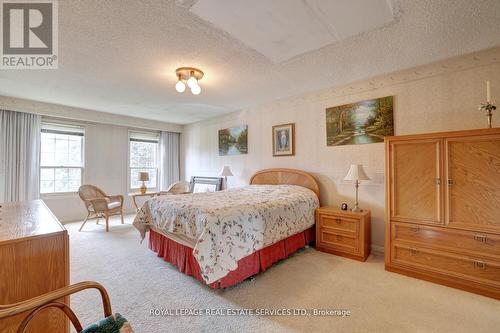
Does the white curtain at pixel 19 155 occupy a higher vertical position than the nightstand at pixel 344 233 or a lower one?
higher

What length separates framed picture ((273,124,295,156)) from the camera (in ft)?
13.6

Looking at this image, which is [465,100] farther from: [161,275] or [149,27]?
[161,275]

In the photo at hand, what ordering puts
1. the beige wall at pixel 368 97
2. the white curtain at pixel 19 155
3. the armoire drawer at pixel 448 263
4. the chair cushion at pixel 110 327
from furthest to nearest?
the white curtain at pixel 19 155
the beige wall at pixel 368 97
the armoire drawer at pixel 448 263
the chair cushion at pixel 110 327

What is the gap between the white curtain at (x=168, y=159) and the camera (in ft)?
21.3

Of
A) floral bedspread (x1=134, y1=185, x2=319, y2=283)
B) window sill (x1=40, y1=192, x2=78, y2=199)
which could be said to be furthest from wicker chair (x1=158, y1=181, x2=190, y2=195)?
floral bedspread (x1=134, y1=185, x2=319, y2=283)

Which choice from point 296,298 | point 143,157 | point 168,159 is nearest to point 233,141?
point 168,159

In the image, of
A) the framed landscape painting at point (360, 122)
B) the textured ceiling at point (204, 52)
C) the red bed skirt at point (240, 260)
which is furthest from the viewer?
the framed landscape painting at point (360, 122)

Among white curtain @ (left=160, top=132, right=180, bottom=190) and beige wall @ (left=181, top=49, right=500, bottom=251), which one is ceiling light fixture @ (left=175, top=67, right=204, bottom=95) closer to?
beige wall @ (left=181, top=49, right=500, bottom=251)

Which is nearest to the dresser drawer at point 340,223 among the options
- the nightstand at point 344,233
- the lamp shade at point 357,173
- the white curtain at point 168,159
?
the nightstand at point 344,233

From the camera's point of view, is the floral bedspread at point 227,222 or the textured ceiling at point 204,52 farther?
the floral bedspread at point 227,222

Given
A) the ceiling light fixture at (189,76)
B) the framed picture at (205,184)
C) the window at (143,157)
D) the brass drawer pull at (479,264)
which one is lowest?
the brass drawer pull at (479,264)

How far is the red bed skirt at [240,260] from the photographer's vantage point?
91.5 inches

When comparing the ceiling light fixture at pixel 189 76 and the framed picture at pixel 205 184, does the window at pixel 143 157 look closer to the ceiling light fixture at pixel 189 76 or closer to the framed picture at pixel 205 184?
the framed picture at pixel 205 184

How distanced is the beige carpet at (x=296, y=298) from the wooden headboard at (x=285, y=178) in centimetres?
125
